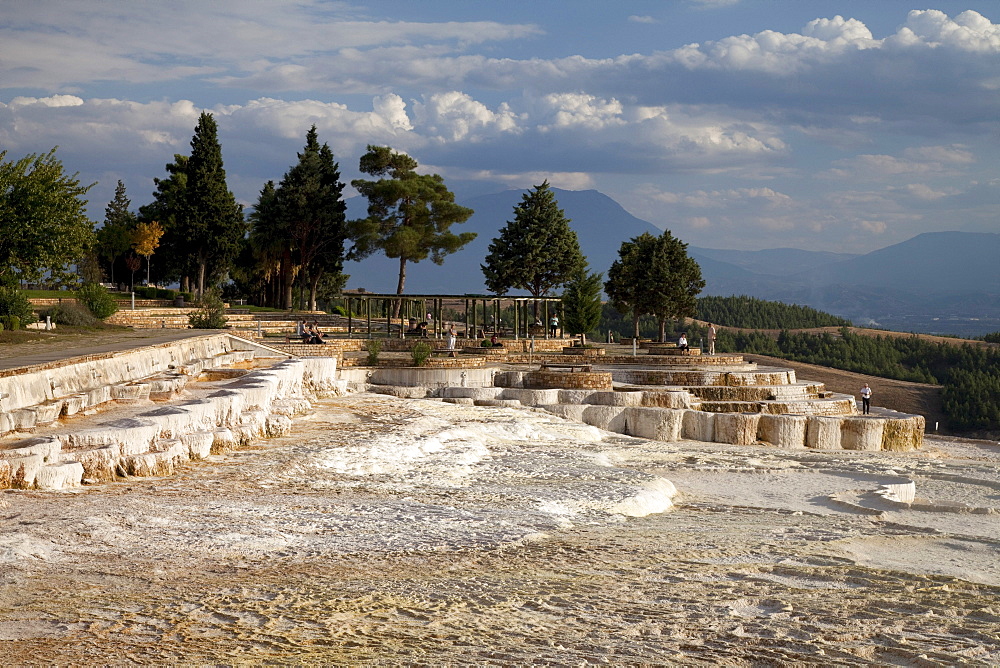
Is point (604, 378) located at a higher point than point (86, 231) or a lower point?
lower

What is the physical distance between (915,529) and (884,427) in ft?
34.4

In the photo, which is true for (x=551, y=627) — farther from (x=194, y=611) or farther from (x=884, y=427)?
(x=884, y=427)

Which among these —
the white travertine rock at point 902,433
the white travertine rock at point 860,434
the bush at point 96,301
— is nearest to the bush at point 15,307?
the bush at point 96,301

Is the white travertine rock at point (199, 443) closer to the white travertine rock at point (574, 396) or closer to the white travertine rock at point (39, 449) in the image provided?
the white travertine rock at point (39, 449)

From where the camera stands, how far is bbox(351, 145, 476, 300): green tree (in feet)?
145

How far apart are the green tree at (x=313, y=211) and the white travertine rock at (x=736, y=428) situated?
3008 centimetres

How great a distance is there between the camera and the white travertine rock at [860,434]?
1888cm

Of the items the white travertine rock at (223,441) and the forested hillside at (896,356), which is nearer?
the white travertine rock at (223,441)

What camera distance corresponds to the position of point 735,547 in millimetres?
7852

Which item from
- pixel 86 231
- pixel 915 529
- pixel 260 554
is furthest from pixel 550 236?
pixel 260 554

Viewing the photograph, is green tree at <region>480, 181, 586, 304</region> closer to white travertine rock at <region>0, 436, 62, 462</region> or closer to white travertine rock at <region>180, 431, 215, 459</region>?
white travertine rock at <region>180, 431, 215, 459</region>

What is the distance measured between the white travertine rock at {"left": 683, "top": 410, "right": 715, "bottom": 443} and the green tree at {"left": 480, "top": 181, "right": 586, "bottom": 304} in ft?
71.3

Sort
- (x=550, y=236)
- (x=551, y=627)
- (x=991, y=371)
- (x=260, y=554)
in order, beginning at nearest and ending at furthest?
(x=551, y=627) → (x=260, y=554) → (x=550, y=236) → (x=991, y=371)

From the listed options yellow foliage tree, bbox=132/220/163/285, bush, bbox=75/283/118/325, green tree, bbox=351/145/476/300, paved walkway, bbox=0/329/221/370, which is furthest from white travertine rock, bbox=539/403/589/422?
yellow foliage tree, bbox=132/220/163/285
